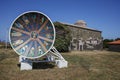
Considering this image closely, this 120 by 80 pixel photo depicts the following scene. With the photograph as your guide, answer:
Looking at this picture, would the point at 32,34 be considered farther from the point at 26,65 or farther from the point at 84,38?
the point at 84,38

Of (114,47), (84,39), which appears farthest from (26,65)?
(114,47)

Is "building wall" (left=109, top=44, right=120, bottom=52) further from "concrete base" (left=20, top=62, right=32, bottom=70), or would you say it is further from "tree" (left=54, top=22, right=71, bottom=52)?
"concrete base" (left=20, top=62, right=32, bottom=70)

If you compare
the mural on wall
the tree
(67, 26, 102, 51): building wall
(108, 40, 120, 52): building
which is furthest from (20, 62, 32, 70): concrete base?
(108, 40, 120, 52): building

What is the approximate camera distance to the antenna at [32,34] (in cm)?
1509

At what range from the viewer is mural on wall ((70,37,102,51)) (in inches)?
1590

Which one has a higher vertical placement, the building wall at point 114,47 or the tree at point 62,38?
the tree at point 62,38

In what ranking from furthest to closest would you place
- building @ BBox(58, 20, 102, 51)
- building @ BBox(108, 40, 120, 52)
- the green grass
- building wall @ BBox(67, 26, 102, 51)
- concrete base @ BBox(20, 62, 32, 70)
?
building @ BBox(108, 40, 120, 52), building wall @ BBox(67, 26, 102, 51), building @ BBox(58, 20, 102, 51), concrete base @ BBox(20, 62, 32, 70), the green grass

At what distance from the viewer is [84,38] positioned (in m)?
42.3

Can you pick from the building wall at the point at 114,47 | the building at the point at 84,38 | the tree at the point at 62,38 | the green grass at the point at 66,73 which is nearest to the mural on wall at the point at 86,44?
the building at the point at 84,38

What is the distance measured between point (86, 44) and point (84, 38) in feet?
5.80

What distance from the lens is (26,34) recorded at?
15867 mm

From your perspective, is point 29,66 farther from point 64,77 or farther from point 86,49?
point 86,49

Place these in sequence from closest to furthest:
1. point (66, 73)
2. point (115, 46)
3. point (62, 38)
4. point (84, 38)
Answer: point (66, 73) → point (62, 38) → point (115, 46) → point (84, 38)

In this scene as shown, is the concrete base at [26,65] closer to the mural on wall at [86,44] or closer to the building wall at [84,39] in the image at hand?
the building wall at [84,39]
